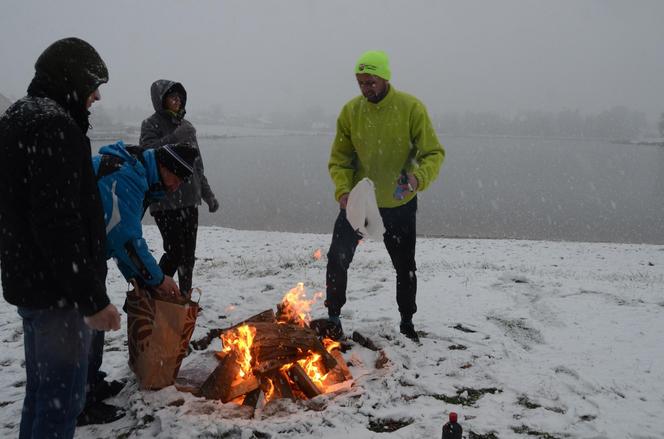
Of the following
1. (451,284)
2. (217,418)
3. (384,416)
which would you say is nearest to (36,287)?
(217,418)

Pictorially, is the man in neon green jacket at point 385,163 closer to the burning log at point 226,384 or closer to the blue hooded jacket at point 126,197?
the burning log at point 226,384

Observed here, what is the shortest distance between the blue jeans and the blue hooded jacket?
0.68 metres

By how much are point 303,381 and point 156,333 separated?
1.24 meters

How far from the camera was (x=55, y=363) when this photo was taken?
7.68 ft

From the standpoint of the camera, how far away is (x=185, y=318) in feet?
11.5

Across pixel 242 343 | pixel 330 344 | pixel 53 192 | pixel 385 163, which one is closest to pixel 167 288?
pixel 242 343

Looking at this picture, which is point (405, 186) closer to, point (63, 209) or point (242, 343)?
point (242, 343)

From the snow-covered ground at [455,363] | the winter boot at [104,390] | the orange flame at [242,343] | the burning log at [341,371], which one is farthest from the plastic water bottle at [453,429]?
the winter boot at [104,390]

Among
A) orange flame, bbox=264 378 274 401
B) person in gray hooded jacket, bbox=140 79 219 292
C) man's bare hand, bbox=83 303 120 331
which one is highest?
person in gray hooded jacket, bbox=140 79 219 292

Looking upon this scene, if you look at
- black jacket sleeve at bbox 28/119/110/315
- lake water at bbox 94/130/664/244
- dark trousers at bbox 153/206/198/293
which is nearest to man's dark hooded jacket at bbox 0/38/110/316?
black jacket sleeve at bbox 28/119/110/315

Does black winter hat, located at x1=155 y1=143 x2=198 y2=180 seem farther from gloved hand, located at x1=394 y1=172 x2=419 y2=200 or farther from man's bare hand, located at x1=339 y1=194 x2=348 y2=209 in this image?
gloved hand, located at x1=394 y1=172 x2=419 y2=200

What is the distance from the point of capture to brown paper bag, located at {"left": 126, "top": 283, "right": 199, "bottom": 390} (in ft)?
11.1

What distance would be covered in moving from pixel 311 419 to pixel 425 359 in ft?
5.03

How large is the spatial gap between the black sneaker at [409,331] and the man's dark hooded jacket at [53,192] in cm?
335
